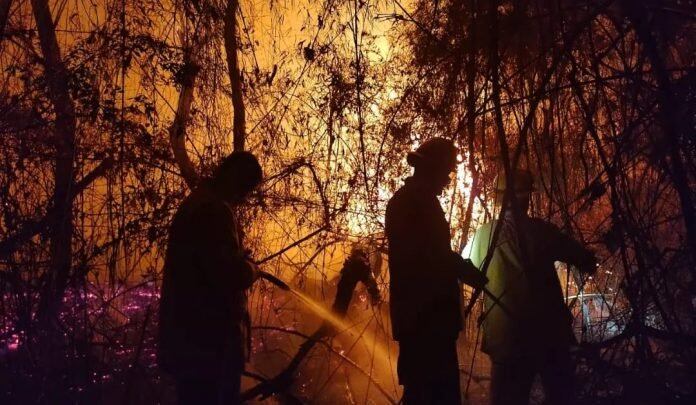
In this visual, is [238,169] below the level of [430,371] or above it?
above

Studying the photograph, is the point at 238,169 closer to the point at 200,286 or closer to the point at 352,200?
the point at 200,286

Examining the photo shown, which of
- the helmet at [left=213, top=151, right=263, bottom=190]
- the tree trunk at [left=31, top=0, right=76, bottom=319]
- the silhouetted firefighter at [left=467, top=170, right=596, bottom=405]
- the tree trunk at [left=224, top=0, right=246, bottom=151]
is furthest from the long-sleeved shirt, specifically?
the tree trunk at [left=31, top=0, right=76, bottom=319]

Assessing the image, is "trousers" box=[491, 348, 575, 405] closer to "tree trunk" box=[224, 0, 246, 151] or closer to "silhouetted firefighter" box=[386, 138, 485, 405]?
"silhouetted firefighter" box=[386, 138, 485, 405]

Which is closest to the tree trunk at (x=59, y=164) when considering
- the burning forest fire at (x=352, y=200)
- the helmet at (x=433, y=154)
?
the burning forest fire at (x=352, y=200)

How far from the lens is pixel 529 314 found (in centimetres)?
309

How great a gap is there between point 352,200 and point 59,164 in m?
2.25

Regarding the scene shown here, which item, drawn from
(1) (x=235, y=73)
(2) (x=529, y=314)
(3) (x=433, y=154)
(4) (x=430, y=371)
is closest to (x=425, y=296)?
(4) (x=430, y=371)

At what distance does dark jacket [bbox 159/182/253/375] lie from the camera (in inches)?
98.5

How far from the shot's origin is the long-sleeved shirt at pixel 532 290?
9.80 ft

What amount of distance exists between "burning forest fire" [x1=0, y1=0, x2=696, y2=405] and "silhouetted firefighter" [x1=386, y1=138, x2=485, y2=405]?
0.01 meters

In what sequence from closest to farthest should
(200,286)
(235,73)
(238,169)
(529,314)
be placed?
(200,286) < (238,169) < (529,314) < (235,73)

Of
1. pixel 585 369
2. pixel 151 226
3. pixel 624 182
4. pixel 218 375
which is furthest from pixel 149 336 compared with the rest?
pixel 624 182

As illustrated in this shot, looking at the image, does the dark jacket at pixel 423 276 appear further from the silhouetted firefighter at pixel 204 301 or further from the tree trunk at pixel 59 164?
the tree trunk at pixel 59 164

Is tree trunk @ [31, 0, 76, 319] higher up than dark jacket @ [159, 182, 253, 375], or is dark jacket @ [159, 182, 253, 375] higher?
tree trunk @ [31, 0, 76, 319]
